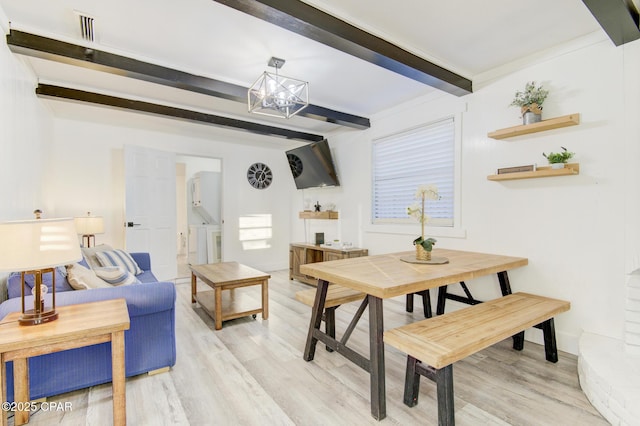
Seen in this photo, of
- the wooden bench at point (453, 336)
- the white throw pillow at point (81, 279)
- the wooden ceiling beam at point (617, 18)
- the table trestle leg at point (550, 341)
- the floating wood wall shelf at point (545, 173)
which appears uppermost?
the wooden ceiling beam at point (617, 18)

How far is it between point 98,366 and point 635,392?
3.10 meters

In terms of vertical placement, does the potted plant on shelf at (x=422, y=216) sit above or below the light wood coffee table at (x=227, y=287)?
above

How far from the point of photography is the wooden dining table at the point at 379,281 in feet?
5.78

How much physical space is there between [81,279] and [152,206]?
8.78ft

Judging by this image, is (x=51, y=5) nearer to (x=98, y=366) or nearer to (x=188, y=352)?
(x=98, y=366)

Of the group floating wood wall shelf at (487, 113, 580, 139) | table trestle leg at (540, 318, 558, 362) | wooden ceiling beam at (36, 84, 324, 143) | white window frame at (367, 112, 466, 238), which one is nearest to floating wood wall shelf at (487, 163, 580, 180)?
floating wood wall shelf at (487, 113, 580, 139)

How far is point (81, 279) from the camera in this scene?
2209mm

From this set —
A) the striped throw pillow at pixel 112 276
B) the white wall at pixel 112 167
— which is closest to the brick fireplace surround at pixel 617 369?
the striped throw pillow at pixel 112 276

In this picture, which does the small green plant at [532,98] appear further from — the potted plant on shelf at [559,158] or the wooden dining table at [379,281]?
the wooden dining table at [379,281]

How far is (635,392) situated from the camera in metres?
1.57

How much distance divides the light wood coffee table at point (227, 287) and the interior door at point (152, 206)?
4.60 ft

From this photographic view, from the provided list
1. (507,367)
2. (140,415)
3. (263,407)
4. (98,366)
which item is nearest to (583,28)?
(507,367)

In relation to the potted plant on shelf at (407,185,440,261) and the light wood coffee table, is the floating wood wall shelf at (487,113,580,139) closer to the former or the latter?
the potted plant on shelf at (407,185,440,261)

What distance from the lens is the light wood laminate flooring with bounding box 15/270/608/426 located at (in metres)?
1.72
